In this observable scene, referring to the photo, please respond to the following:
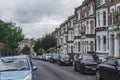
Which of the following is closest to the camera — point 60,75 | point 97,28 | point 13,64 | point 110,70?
point 13,64

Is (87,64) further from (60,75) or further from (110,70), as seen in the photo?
(110,70)

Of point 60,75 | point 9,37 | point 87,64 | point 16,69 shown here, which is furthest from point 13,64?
point 9,37

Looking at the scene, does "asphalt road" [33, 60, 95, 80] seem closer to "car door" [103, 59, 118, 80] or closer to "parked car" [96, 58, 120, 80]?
"parked car" [96, 58, 120, 80]

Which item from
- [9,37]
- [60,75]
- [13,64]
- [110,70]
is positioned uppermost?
[9,37]

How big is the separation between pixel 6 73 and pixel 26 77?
89 centimetres

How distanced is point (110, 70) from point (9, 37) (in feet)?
130

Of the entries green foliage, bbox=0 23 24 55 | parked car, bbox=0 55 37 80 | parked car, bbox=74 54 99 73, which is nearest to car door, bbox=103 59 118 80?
parked car, bbox=0 55 37 80

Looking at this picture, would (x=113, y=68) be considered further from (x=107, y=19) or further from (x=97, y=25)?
(x=97, y=25)

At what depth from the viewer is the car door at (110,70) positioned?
15.2m

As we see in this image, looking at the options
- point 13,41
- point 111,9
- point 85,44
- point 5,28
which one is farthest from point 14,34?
point 111,9

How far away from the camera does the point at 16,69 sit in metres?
12.0

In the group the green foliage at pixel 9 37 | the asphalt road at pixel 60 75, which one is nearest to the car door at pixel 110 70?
the asphalt road at pixel 60 75

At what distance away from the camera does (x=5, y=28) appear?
159ft

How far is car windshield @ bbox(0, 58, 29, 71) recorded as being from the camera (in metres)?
12.1
